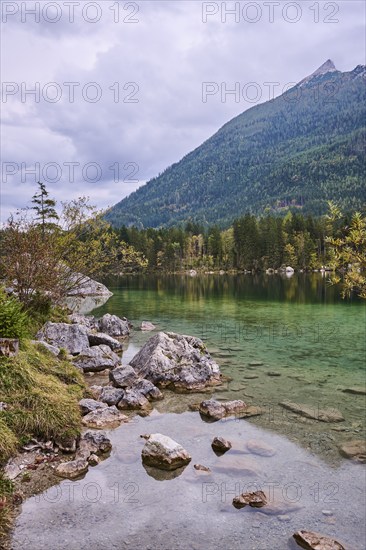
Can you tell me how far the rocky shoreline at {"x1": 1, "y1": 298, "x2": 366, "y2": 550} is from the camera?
9.29m

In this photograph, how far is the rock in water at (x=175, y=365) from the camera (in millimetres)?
17002

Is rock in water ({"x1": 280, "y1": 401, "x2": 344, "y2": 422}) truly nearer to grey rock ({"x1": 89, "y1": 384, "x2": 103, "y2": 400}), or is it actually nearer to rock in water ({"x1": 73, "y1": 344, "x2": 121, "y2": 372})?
grey rock ({"x1": 89, "y1": 384, "x2": 103, "y2": 400})

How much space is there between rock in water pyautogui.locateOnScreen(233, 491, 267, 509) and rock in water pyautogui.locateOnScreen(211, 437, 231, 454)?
221cm

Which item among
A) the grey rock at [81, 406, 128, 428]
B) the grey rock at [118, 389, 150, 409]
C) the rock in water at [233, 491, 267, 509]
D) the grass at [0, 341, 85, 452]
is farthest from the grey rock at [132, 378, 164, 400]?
the rock in water at [233, 491, 267, 509]

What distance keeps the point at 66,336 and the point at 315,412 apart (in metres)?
12.8

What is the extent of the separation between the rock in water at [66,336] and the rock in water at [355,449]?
1362 centimetres

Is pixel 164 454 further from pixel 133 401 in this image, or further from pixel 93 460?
pixel 133 401

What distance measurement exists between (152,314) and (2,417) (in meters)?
29.9

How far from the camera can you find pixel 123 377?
53.3 ft

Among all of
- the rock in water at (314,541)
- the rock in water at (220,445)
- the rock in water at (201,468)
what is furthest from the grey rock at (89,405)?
the rock in water at (314,541)

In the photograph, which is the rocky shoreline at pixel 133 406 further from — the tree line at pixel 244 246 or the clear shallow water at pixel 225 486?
the tree line at pixel 244 246

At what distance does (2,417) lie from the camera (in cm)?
998

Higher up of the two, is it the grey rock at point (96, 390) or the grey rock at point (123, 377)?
the grey rock at point (123, 377)

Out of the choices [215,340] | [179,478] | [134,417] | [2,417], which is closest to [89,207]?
[215,340]
